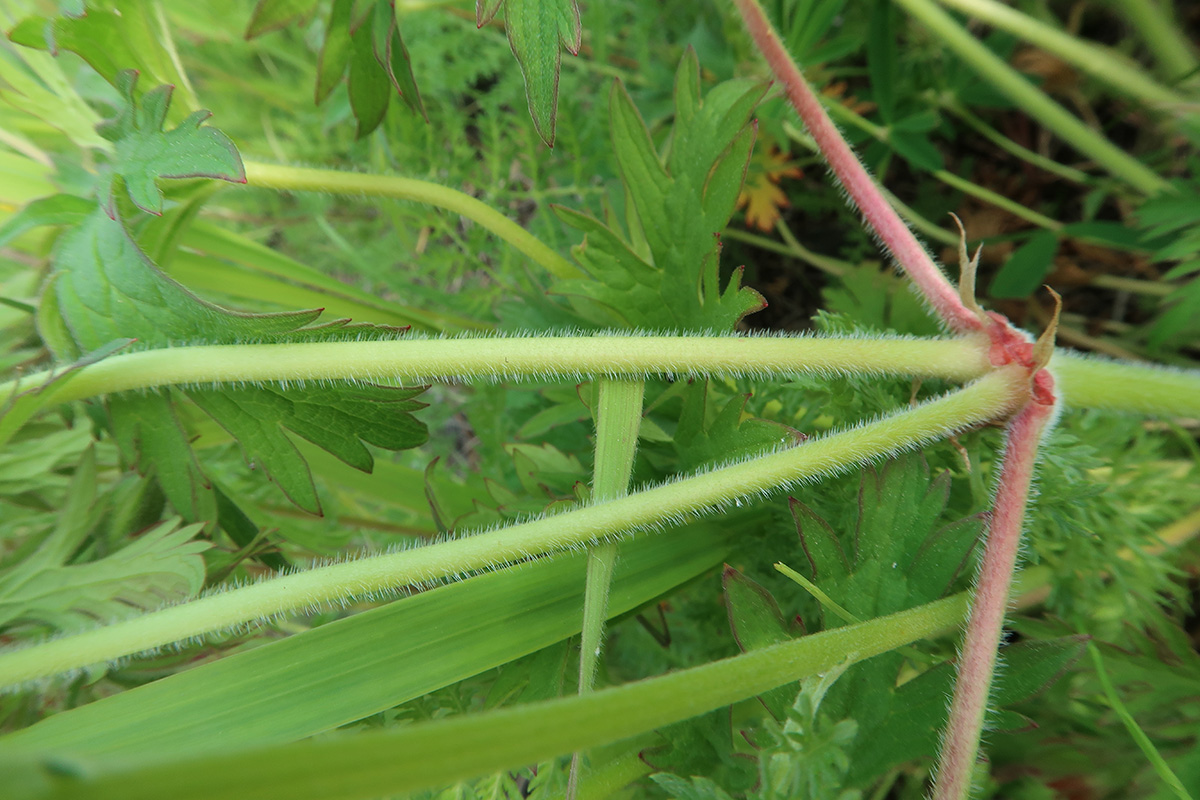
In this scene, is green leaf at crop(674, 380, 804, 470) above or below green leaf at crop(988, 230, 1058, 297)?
below

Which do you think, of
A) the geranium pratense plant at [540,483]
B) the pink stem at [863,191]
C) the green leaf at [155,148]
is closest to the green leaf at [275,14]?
the geranium pratense plant at [540,483]

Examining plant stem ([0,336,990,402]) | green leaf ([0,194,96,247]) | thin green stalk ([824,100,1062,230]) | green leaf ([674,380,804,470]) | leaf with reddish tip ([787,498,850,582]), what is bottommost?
leaf with reddish tip ([787,498,850,582])

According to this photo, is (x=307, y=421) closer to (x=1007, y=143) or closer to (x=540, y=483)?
(x=540, y=483)

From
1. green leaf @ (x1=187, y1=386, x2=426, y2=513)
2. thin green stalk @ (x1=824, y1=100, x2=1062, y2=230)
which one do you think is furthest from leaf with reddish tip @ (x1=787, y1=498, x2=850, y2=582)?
thin green stalk @ (x1=824, y1=100, x2=1062, y2=230)

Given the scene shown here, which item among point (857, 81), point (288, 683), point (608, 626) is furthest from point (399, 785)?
point (857, 81)

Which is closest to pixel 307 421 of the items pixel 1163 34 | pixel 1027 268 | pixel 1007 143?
pixel 1027 268

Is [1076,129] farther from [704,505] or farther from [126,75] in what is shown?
[126,75]

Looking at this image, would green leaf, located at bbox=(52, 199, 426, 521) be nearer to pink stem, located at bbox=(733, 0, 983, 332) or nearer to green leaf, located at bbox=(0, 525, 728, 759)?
green leaf, located at bbox=(0, 525, 728, 759)

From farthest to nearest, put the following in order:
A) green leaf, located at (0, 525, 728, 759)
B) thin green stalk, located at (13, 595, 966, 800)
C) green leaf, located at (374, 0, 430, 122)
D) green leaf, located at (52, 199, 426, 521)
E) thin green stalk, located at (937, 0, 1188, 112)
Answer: thin green stalk, located at (937, 0, 1188, 112) → green leaf, located at (374, 0, 430, 122) → green leaf, located at (52, 199, 426, 521) → green leaf, located at (0, 525, 728, 759) → thin green stalk, located at (13, 595, 966, 800)
